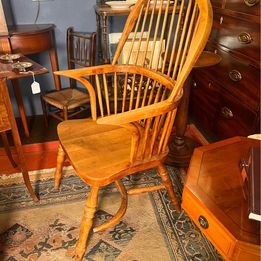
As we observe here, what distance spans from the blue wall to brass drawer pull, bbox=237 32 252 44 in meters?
1.31

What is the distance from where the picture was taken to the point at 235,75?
174 cm

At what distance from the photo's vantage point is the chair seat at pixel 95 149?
110 centimetres

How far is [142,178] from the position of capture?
178 cm

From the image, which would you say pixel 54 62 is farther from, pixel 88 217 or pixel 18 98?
pixel 88 217

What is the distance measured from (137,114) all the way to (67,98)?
1.33 metres

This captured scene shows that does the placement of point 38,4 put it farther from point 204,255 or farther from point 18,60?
point 204,255

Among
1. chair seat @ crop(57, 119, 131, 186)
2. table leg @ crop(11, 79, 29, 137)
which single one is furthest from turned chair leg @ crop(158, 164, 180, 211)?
table leg @ crop(11, 79, 29, 137)

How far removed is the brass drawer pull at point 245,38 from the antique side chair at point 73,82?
43.3 inches

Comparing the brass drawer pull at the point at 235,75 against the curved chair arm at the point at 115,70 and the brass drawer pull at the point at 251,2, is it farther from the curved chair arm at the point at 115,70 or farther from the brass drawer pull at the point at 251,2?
the curved chair arm at the point at 115,70

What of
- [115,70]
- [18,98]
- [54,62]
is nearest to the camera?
[115,70]

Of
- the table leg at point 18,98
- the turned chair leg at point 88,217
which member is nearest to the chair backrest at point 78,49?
the table leg at point 18,98

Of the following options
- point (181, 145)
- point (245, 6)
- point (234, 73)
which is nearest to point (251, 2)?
point (245, 6)

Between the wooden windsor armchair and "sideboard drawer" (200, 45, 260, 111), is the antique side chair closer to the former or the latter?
the wooden windsor armchair

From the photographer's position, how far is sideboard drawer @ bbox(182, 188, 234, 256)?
0.78 meters
